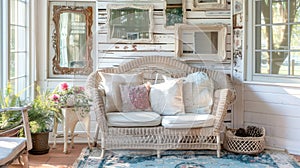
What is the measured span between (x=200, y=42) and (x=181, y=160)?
1.60 metres

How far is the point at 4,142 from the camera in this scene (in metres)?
2.92

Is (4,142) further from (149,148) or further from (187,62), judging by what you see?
(187,62)

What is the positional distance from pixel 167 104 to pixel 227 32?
4.25ft

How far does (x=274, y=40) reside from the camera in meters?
4.56

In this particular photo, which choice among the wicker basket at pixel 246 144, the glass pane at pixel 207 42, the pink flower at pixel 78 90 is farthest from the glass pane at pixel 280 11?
the pink flower at pixel 78 90

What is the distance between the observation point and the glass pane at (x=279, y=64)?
176 inches

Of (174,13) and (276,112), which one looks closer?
(276,112)

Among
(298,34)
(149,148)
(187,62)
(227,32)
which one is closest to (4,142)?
(149,148)

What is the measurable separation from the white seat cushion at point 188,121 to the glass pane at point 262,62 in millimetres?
1078

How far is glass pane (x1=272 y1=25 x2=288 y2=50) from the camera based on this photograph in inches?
176

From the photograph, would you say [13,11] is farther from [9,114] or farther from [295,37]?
[295,37]

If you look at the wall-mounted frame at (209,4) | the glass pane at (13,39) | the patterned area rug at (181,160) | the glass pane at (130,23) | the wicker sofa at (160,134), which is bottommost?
the patterned area rug at (181,160)

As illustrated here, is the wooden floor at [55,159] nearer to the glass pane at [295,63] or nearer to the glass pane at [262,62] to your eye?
the glass pane at [295,63]

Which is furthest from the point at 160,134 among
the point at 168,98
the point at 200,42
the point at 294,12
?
the point at 294,12
